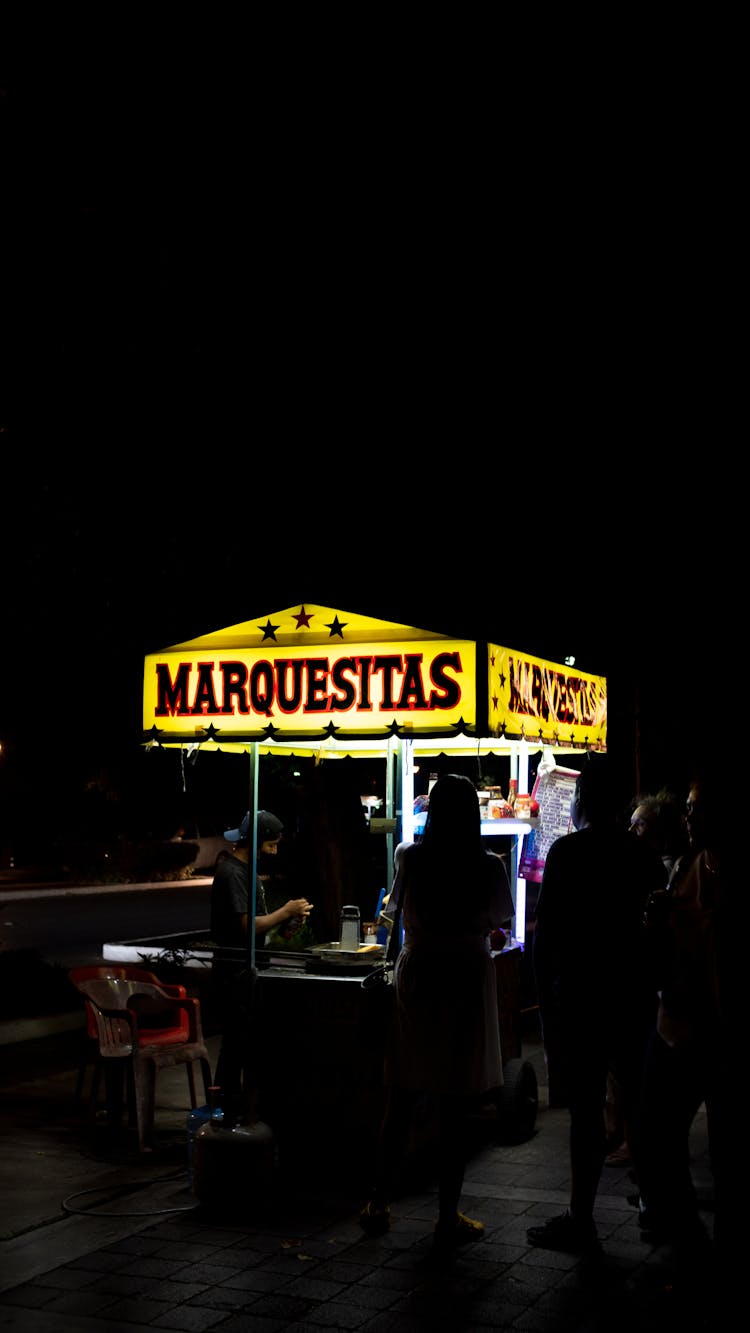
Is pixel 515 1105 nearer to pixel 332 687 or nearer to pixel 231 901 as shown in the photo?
pixel 231 901

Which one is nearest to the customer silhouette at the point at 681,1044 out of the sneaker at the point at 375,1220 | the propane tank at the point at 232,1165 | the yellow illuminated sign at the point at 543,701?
the sneaker at the point at 375,1220

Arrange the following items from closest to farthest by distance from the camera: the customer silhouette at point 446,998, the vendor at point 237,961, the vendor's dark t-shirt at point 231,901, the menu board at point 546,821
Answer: the customer silhouette at point 446,998 → the vendor at point 237,961 → the vendor's dark t-shirt at point 231,901 → the menu board at point 546,821

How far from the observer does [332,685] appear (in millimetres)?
6656

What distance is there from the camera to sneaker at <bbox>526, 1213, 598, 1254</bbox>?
Answer: 204 inches

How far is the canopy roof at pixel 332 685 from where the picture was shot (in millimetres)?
6453

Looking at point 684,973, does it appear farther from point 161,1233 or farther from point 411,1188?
point 161,1233

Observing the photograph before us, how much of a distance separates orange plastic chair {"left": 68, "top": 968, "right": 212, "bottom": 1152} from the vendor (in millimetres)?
443

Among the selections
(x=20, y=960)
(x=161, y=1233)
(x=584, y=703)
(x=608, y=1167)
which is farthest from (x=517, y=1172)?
(x=20, y=960)

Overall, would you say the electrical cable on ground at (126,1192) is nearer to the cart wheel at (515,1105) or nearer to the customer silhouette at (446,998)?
the customer silhouette at (446,998)

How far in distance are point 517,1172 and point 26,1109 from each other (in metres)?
3.78

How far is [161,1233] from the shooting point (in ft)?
18.2

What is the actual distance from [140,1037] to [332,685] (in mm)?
2728

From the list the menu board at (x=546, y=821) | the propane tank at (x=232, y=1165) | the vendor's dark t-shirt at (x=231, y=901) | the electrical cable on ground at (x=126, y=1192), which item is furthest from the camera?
the menu board at (x=546, y=821)

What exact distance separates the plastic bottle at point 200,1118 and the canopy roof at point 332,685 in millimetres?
1855
